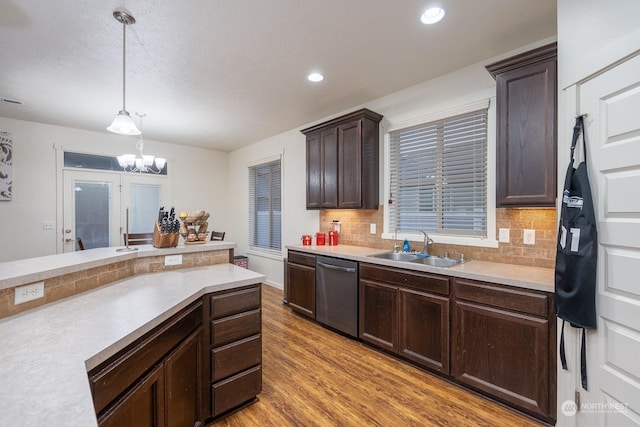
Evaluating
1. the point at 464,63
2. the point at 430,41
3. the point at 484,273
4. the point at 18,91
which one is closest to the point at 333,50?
the point at 430,41

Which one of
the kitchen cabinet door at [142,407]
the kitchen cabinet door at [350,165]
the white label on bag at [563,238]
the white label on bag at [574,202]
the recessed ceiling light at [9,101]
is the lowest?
the kitchen cabinet door at [142,407]

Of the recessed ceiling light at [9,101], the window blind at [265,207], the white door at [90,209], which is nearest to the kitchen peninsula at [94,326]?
the window blind at [265,207]

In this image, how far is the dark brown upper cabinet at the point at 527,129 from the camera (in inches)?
81.1

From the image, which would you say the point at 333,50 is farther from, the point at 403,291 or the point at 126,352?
the point at 126,352

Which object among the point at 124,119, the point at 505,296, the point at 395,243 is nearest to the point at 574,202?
the point at 505,296

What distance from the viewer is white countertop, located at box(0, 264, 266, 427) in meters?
0.72

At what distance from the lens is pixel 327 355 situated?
283cm

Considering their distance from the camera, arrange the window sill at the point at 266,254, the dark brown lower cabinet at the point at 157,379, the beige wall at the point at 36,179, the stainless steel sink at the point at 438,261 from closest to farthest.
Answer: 1. the dark brown lower cabinet at the point at 157,379
2. the stainless steel sink at the point at 438,261
3. the beige wall at the point at 36,179
4. the window sill at the point at 266,254

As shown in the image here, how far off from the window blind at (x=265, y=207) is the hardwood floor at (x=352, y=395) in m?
2.62

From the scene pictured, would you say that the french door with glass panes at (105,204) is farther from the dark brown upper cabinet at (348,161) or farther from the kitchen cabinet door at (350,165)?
the kitchen cabinet door at (350,165)

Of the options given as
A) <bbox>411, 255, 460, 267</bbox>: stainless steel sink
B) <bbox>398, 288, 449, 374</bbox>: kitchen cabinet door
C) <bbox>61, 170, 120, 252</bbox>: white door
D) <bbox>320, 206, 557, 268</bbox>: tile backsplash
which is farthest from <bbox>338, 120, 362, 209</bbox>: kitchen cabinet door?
<bbox>61, 170, 120, 252</bbox>: white door

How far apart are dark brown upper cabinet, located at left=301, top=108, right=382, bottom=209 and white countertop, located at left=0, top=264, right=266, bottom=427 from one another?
1862 millimetres

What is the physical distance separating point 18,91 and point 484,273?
5.33m

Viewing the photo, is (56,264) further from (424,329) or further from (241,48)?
(424,329)
